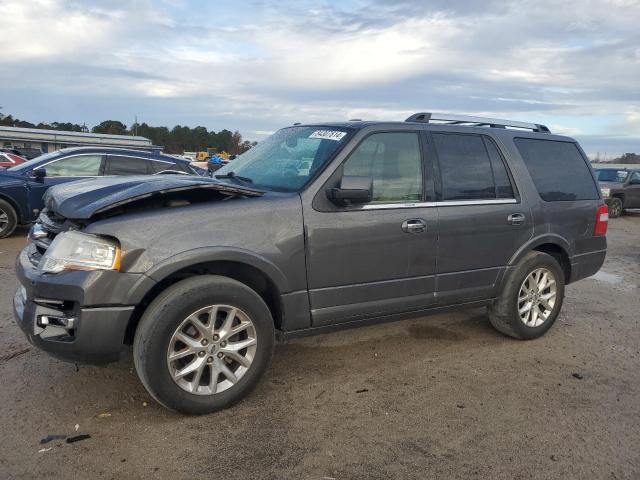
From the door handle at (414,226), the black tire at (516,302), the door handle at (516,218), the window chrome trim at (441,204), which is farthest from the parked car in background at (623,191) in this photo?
the door handle at (414,226)

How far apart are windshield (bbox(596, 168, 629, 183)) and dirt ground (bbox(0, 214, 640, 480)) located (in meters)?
16.0

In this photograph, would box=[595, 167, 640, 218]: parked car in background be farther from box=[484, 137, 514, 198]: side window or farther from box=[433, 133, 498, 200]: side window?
box=[433, 133, 498, 200]: side window

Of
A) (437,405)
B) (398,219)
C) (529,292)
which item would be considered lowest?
(437,405)

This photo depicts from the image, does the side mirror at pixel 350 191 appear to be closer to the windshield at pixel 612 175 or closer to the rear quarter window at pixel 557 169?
the rear quarter window at pixel 557 169

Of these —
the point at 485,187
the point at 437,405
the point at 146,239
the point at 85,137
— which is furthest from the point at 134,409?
the point at 85,137

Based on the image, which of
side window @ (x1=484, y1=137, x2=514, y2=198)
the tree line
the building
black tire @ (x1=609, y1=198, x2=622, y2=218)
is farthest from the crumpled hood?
the tree line

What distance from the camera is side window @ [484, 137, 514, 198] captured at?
15.1 feet

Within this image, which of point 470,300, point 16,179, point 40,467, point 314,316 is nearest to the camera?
point 40,467

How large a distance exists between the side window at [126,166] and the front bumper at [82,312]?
7012 mm

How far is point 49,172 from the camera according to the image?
9.45 metres

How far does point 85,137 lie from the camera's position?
4184 cm

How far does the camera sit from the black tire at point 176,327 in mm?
3045

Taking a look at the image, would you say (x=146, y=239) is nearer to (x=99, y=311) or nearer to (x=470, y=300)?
(x=99, y=311)

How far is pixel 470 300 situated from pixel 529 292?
725 millimetres
